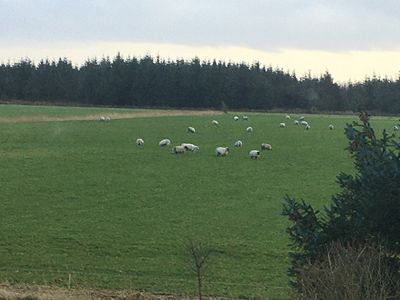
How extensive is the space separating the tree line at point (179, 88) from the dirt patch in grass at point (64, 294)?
127328mm

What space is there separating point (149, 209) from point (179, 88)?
121 meters

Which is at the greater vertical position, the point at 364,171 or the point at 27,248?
the point at 364,171

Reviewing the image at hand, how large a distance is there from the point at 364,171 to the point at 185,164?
33.3 m

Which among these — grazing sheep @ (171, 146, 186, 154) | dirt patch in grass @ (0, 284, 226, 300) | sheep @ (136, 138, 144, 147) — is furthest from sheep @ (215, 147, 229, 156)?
dirt patch in grass @ (0, 284, 226, 300)

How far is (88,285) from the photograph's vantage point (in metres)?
17.5

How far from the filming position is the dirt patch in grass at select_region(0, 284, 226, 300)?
1555 centimetres

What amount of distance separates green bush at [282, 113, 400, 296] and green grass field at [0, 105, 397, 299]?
6.80m

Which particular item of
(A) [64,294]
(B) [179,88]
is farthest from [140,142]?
(B) [179,88]

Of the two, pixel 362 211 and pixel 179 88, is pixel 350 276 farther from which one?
pixel 179 88

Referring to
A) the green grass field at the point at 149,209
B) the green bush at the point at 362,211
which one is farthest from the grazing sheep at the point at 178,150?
the green bush at the point at 362,211

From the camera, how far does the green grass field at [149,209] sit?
1898cm

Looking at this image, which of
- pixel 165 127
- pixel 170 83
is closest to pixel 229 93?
pixel 170 83

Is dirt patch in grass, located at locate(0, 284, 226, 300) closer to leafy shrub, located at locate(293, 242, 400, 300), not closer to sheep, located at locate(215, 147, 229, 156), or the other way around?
leafy shrub, located at locate(293, 242, 400, 300)

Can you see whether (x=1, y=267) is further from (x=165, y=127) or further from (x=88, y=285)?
(x=165, y=127)
